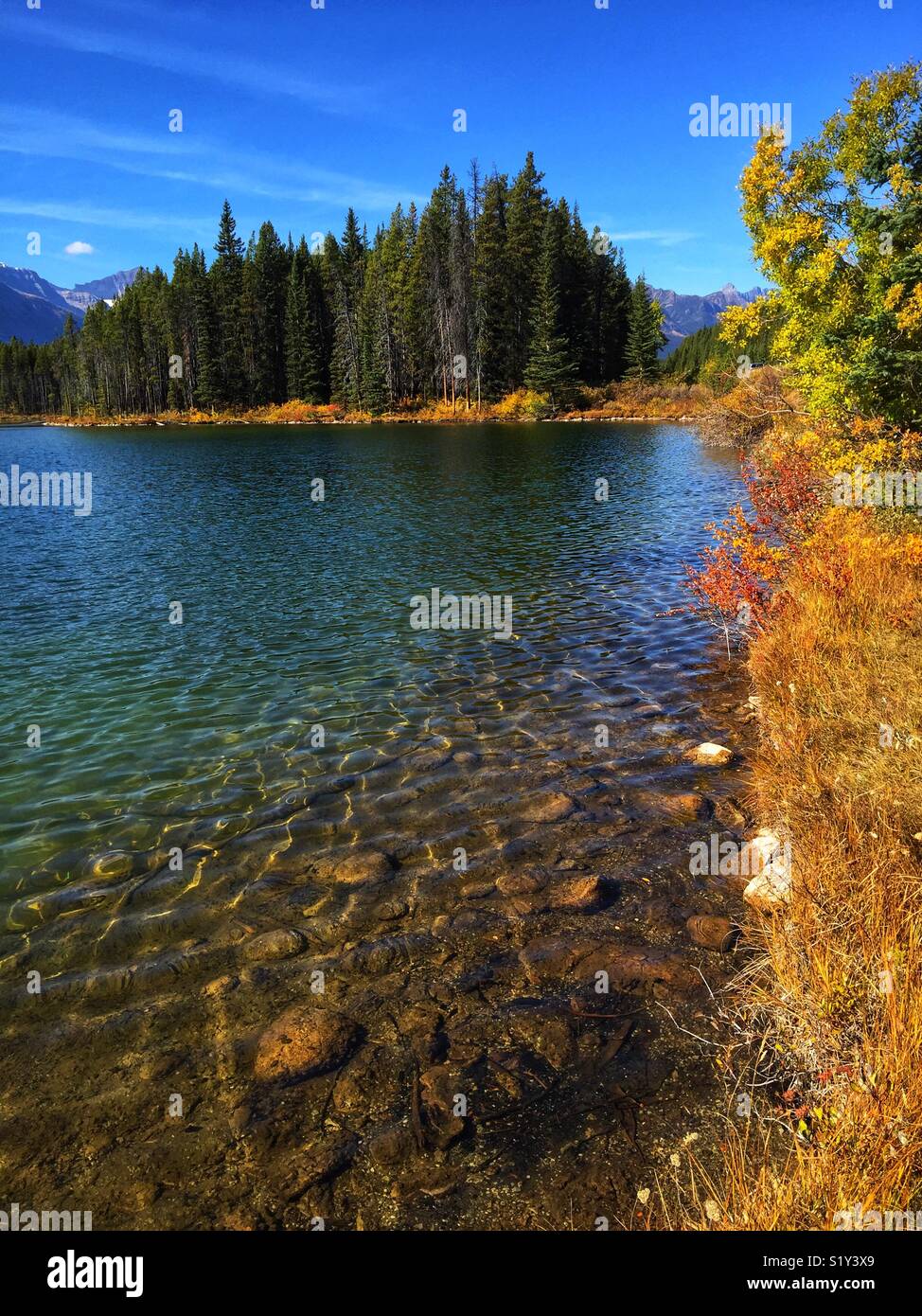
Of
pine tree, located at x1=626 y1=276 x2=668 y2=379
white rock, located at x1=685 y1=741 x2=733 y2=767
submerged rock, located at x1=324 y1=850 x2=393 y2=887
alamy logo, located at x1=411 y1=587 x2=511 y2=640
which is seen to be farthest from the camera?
pine tree, located at x1=626 y1=276 x2=668 y2=379

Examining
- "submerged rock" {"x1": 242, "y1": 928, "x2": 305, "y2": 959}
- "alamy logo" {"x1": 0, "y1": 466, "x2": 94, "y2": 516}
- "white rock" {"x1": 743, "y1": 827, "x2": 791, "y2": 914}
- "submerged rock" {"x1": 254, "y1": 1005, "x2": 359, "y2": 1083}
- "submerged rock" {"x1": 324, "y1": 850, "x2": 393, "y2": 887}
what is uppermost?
"alamy logo" {"x1": 0, "y1": 466, "x2": 94, "y2": 516}

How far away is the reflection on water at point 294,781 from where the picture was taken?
20.3ft

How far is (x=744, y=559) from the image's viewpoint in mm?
14039

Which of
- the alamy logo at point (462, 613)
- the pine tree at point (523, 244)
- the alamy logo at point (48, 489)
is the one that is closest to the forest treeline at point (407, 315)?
the pine tree at point (523, 244)

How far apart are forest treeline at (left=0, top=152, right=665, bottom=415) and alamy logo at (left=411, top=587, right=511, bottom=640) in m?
82.7

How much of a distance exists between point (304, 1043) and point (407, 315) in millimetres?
109376

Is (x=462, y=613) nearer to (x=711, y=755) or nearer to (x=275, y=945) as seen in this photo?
(x=711, y=755)

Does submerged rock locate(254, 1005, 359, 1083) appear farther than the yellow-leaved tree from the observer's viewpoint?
No

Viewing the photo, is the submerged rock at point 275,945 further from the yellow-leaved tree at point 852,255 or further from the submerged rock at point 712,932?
the yellow-leaved tree at point 852,255

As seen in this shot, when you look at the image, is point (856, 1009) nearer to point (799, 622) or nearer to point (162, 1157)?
point (162, 1157)

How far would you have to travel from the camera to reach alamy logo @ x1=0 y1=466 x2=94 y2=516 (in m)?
37.3

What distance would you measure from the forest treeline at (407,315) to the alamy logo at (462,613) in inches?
3256
